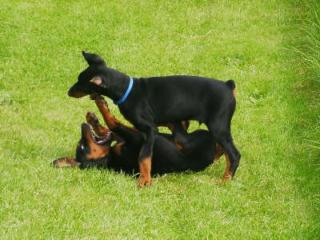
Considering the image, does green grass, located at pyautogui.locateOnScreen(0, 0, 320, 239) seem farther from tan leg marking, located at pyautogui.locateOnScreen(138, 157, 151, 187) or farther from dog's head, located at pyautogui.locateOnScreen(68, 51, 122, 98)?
dog's head, located at pyautogui.locateOnScreen(68, 51, 122, 98)

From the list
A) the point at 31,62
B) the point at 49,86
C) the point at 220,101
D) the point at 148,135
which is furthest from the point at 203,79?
the point at 31,62

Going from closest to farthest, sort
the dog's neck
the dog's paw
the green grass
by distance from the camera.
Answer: the green grass < the dog's paw < the dog's neck

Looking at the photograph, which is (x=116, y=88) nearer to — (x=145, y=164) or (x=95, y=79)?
(x=95, y=79)

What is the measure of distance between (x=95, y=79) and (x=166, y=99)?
2.69ft

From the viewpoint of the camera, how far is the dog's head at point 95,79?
744 centimetres

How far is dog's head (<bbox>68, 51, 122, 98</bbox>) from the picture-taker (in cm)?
744

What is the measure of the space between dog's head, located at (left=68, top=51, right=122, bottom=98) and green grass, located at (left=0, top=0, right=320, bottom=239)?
0.85 m

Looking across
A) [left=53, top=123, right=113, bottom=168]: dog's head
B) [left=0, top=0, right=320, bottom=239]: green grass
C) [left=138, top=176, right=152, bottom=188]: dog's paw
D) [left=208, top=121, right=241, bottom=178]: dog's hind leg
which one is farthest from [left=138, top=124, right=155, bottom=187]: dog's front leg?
[left=208, top=121, right=241, bottom=178]: dog's hind leg

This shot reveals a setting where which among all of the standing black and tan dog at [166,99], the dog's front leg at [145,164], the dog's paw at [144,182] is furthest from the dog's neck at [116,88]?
the dog's paw at [144,182]

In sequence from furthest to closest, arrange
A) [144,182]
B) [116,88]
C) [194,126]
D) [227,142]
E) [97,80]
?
[194,126] < [227,142] < [116,88] < [97,80] < [144,182]

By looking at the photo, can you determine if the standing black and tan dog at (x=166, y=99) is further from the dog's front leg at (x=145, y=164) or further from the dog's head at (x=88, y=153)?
the dog's head at (x=88, y=153)

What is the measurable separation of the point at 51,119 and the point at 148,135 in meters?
2.28

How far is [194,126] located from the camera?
9680 mm

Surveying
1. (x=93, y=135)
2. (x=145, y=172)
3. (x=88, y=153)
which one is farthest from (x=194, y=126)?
(x=145, y=172)
